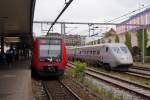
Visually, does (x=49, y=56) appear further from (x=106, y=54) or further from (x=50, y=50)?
(x=106, y=54)

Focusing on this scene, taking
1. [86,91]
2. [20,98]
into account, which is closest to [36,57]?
[86,91]

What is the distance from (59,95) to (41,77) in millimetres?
9577

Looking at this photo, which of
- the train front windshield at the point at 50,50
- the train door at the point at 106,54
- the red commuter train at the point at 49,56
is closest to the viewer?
the red commuter train at the point at 49,56

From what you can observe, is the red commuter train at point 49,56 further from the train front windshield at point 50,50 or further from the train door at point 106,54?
the train door at point 106,54

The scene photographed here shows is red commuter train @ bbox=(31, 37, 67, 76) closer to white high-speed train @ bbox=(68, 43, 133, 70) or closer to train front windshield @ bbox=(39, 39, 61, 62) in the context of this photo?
train front windshield @ bbox=(39, 39, 61, 62)

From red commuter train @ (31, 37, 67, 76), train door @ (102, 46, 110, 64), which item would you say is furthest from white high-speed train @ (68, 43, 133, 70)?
red commuter train @ (31, 37, 67, 76)

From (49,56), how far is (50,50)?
462 millimetres

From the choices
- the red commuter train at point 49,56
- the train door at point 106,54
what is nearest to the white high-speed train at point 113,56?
the train door at point 106,54

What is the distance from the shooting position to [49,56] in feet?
81.1

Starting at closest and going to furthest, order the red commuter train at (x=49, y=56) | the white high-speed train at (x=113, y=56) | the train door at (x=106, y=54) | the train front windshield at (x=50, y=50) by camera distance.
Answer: the red commuter train at (x=49, y=56)
the train front windshield at (x=50, y=50)
the white high-speed train at (x=113, y=56)
the train door at (x=106, y=54)

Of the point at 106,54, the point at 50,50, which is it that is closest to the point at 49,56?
the point at 50,50

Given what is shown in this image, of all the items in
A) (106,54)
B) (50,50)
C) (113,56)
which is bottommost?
(113,56)

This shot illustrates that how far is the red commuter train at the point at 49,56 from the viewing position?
2436 cm

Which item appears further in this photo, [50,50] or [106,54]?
[106,54]
